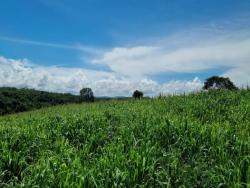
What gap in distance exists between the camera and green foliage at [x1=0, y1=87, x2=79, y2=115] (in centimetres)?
8144

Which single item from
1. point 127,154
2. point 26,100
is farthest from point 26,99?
point 127,154

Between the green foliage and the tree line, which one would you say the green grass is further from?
the green foliage

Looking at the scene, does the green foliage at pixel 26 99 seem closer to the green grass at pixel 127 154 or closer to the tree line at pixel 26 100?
the tree line at pixel 26 100

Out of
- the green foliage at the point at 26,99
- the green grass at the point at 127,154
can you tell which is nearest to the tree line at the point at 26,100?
the green foliage at the point at 26,99

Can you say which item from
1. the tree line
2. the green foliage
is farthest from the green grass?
the green foliage

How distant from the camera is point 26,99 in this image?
89438 millimetres

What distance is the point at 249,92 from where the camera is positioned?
2156 cm

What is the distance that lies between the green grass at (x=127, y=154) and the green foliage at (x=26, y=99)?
66.1 meters

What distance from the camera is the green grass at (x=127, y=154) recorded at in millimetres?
7547

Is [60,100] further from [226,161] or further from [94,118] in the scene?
[226,161]

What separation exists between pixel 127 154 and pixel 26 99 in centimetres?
8346

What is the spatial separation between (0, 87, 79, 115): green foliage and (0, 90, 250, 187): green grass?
66067 mm

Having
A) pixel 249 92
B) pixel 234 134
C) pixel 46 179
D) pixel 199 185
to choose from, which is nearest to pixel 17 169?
pixel 46 179

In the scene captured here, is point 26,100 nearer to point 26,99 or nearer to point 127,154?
point 26,99
